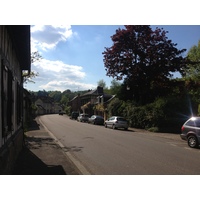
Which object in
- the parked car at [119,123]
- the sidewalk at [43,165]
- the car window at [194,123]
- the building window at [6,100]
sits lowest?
the parked car at [119,123]

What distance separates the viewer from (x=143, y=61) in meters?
31.1

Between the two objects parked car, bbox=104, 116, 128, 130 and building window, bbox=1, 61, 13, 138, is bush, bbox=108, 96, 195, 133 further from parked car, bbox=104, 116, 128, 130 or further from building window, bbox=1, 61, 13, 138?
building window, bbox=1, 61, 13, 138

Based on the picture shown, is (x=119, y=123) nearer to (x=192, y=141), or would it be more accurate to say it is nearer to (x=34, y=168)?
(x=192, y=141)

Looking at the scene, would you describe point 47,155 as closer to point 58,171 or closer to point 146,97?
point 58,171

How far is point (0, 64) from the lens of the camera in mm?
5535

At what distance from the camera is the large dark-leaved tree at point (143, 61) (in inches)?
1187

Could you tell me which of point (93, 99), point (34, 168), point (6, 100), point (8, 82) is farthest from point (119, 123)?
point (93, 99)

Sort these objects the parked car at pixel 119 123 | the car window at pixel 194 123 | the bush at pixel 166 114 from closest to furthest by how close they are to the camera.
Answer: the car window at pixel 194 123, the bush at pixel 166 114, the parked car at pixel 119 123

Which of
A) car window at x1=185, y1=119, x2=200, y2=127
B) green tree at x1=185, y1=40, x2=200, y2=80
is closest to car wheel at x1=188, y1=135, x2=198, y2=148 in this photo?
car window at x1=185, y1=119, x2=200, y2=127

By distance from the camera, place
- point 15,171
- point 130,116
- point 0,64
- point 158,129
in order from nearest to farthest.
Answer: point 0,64 → point 15,171 → point 158,129 → point 130,116

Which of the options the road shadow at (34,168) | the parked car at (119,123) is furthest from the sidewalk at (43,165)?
the parked car at (119,123)

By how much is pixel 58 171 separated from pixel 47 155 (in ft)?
9.76

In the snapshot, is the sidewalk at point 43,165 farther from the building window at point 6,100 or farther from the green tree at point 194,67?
the green tree at point 194,67

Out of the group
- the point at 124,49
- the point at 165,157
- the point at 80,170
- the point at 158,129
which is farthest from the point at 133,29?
the point at 80,170
